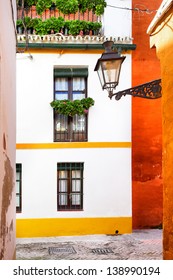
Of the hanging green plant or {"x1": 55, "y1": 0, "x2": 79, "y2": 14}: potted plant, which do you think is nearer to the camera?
the hanging green plant

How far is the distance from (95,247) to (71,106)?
4065mm

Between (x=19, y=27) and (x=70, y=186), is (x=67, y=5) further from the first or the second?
(x=70, y=186)

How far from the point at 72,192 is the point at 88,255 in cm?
291

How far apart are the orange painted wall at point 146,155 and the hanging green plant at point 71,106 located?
166 centimetres

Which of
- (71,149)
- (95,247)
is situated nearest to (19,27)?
(71,149)

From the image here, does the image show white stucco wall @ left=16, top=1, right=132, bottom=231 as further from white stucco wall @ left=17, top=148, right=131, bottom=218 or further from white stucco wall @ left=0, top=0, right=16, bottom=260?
white stucco wall @ left=0, top=0, right=16, bottom=260

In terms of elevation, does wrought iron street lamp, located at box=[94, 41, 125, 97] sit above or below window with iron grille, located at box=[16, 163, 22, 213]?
above

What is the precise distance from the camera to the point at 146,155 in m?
13.3

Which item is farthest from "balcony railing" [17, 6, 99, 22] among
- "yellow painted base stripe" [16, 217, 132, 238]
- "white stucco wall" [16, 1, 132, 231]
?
"yellow painted base stripe" [16, 217, 132, 238]

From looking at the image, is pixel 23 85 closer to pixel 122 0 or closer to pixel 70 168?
pixel 70 168

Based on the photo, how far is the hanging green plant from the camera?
12.4 m

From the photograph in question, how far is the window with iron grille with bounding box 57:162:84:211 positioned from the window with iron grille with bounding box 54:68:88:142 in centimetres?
84
